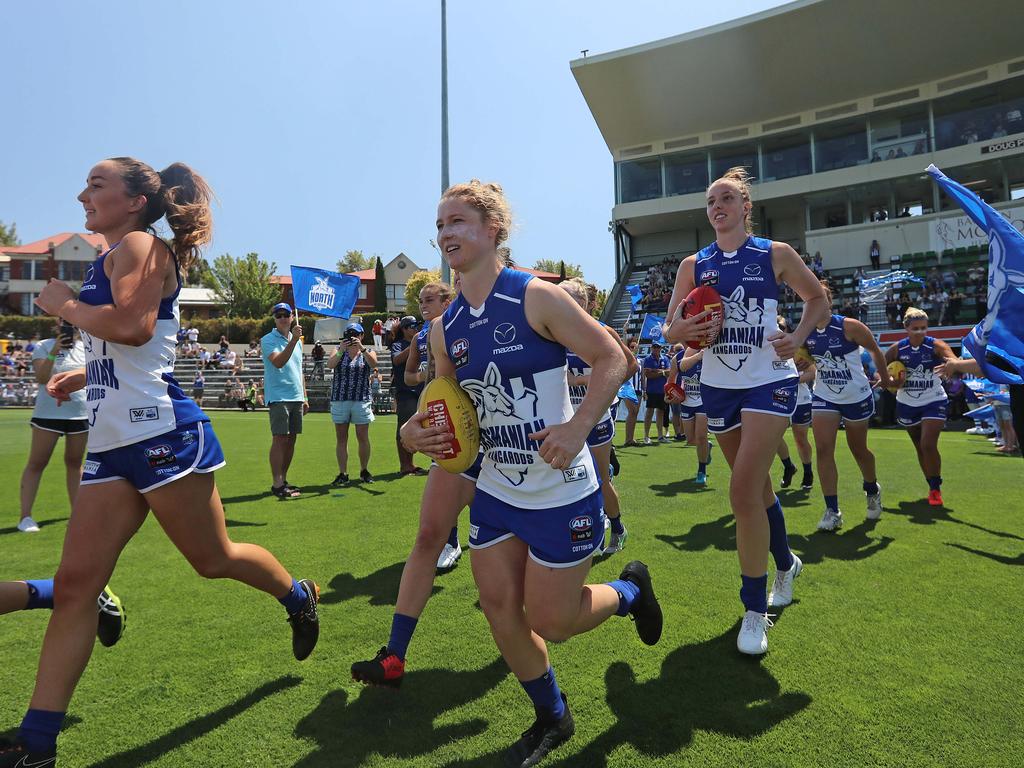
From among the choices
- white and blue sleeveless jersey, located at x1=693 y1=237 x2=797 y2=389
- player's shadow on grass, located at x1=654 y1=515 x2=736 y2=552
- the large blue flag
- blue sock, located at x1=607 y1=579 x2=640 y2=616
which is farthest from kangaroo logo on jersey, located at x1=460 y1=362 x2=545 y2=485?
the large blue flag

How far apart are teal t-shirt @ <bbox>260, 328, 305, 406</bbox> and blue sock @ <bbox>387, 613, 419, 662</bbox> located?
544 centimetres

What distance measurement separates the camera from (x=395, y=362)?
30.0 ft

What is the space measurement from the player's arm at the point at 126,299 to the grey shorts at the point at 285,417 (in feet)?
17.2

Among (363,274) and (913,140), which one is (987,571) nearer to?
(913,140)

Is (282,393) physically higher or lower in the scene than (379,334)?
lower

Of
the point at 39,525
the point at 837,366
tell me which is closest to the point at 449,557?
the point at 837,366

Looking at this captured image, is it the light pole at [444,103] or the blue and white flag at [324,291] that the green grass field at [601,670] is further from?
the light pole at [444,103]

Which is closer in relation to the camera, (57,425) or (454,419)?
(454,419)

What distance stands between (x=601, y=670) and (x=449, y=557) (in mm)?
1935

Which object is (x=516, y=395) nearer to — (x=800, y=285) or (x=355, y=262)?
(x=800, y=285)

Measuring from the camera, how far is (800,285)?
3.76 metres

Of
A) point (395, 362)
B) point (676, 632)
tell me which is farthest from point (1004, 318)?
point (395, 362)

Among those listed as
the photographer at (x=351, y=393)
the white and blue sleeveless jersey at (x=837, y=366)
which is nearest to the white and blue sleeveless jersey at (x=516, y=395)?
the white and blue sleeveless jersey at (x=837, y=366)

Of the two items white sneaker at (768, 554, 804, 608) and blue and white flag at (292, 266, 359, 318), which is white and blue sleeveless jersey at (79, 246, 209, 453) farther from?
blue and white flag at (292, 266, 359, 318)
